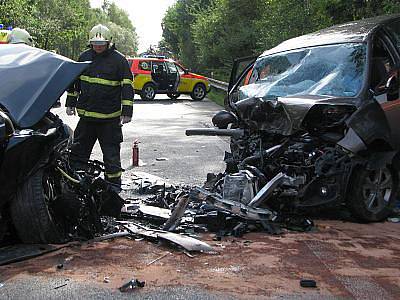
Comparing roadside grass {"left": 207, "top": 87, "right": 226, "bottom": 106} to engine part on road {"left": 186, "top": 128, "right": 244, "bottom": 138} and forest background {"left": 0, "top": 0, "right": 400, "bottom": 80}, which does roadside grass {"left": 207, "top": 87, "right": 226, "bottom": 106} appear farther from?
engine part on road {"left": 186, "top": 128, "right": 244, "bottom": 138}

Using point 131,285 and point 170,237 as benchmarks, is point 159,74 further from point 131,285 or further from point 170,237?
point 131,285

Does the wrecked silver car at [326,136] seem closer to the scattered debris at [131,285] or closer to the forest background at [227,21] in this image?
the scattered debris at [131,285]

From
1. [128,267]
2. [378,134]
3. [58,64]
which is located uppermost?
[58,64]

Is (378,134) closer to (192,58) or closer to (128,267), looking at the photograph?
(128,267)

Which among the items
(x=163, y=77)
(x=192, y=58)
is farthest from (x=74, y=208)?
(x=192, y=58)

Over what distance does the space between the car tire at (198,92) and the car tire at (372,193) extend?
800 inches

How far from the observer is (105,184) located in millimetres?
5141

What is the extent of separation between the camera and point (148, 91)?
25.1 m

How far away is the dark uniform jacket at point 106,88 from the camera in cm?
652

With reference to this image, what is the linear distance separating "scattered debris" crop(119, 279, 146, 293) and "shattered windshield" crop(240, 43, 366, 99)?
10.2 feet

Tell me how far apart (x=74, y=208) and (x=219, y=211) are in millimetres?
1428

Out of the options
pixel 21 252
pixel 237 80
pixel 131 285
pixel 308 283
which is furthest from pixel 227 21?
pixel 131 285

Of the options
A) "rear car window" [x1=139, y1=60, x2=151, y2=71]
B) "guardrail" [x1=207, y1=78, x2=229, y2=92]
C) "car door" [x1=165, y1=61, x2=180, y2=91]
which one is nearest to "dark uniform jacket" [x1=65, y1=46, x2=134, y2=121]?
"guardrail" [x1=207, y1=78, x2=229, y2=92]

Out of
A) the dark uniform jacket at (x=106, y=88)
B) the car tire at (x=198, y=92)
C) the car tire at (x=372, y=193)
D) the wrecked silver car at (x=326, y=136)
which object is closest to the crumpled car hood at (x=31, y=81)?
the dark uniform jacket at (x=106, y=88)
